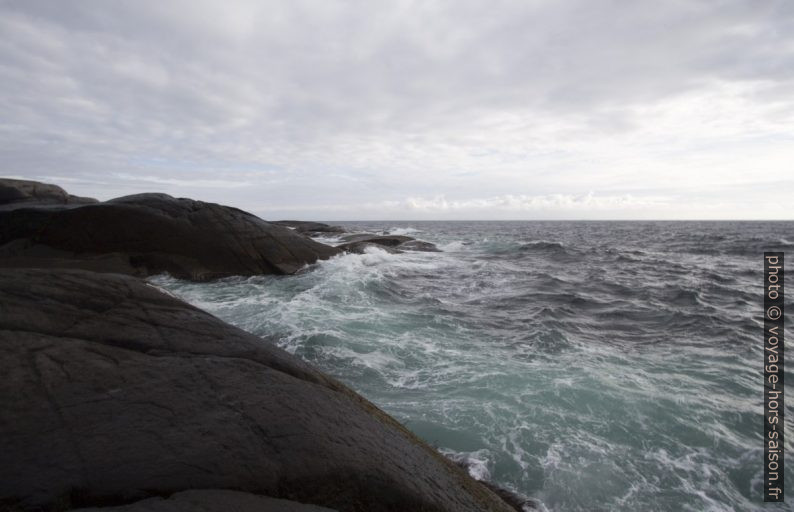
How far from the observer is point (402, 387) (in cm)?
670

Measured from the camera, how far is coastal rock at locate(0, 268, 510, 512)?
2340 mm

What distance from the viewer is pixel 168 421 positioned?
106 inches

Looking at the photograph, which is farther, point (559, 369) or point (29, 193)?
point (29, 193)

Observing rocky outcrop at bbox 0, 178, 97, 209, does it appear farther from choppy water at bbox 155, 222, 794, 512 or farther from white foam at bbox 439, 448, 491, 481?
white foam at bbox 439, 448, 491, 481

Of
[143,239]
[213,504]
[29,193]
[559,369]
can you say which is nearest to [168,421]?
[213,504]

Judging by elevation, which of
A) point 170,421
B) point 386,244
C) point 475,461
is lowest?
point 475,461

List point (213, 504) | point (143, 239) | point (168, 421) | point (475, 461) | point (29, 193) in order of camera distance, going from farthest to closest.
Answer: point (29, 193) < point (143, 239) < point (475, 461) < point (168, 421) < point (213, 504)

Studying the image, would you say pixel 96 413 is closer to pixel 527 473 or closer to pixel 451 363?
pixel 527 473

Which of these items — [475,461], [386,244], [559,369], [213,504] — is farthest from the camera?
[386,244]

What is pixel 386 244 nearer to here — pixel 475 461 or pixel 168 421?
pixel 475 461

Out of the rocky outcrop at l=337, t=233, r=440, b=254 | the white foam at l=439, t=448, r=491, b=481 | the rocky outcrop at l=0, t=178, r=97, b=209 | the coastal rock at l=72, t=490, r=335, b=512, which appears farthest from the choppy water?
the rocky outcrop at l=0, t=178, r=97, b=209

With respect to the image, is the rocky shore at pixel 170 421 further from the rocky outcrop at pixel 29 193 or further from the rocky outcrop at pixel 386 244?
the rocky outcrop at pixel 386 244

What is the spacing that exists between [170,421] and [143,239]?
1391 centimetres

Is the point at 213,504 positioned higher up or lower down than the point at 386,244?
lower down
